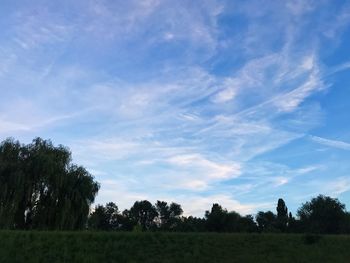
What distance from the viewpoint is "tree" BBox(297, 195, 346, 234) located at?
2857 inches

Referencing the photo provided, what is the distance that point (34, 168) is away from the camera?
3900 centimetres

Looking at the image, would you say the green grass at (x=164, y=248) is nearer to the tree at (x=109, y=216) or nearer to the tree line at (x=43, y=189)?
the tree line at (x=43, y=189)

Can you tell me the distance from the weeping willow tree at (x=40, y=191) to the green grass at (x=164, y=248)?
11.6m

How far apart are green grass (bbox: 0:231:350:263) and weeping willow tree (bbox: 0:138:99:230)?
11613 millimetres

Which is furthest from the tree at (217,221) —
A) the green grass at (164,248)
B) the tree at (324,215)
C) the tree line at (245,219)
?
the green grass at (164,248)

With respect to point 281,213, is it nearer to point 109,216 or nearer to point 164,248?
point 109,216

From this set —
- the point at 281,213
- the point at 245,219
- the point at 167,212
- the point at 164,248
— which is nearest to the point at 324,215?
the point at 245,219

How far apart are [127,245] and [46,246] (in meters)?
4.28

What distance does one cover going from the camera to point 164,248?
2491cm

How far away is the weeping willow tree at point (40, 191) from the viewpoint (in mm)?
36844

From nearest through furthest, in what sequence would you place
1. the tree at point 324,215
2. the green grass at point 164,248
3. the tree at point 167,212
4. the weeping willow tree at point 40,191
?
1. the green grass at point 164,248
2. the weeping willow tree at point 40,191
3. the tree at point 324,215
4. the tree at point 167,212

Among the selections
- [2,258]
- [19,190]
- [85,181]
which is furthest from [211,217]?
[2,258]

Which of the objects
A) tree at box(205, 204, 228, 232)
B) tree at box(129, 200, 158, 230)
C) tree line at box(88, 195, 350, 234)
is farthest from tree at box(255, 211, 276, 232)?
tree at box(129, 200, 158, 230)

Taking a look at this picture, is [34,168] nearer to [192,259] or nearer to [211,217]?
[192,259]
